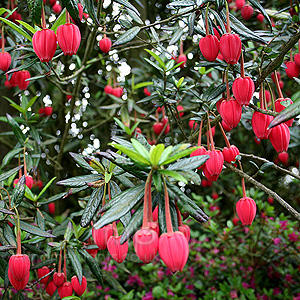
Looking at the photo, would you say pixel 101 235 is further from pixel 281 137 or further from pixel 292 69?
pixel 292 69

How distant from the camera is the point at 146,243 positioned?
0.63 m

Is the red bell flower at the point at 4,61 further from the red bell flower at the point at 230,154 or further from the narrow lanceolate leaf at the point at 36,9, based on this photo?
the red bell flower at the point at 230,154

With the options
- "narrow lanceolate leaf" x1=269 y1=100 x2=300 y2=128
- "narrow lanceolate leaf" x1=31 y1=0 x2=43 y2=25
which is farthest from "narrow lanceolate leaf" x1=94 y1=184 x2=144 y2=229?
"narrow lanceolate leaf" x1=31 y1=0 x2=43 y2=25

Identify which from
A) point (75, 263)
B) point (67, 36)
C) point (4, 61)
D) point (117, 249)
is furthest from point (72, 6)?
point (75, 263)

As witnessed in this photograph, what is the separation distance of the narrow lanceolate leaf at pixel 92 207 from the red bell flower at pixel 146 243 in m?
0.31

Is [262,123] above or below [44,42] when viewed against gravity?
below

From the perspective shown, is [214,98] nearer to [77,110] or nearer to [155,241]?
[155,241]

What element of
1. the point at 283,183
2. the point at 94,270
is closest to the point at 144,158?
the point at 94,270

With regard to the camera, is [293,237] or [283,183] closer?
[293,237]

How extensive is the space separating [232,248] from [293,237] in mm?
450

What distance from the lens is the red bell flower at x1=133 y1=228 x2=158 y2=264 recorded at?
2.05 ft

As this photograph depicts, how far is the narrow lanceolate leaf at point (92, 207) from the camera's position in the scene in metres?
0.91

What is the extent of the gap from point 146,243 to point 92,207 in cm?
33

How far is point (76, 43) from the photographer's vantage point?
3.20 feet
